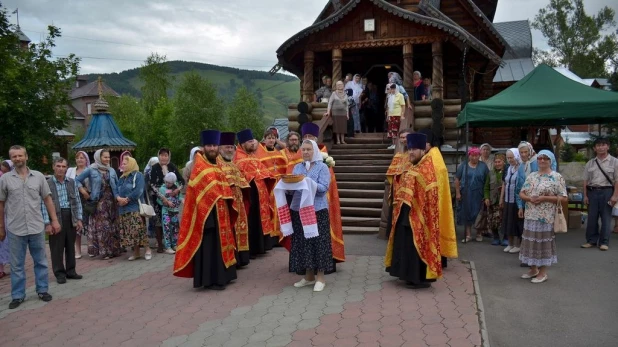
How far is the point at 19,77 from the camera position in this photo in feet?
57.3

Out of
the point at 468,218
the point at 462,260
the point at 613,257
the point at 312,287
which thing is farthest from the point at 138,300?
the point at 613,257

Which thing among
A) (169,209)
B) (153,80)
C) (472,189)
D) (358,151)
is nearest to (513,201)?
(472,189)

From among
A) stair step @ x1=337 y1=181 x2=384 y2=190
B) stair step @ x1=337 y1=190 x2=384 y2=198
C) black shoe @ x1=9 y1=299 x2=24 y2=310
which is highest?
stair step @ x1=337 y1=181 x2=384 y2=190

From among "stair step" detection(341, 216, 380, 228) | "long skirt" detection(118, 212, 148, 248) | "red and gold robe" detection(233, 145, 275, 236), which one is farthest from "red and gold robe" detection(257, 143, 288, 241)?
"long skirt" detection(118, 212, 148, 248)

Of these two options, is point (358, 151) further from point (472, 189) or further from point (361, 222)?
point (472, 189)

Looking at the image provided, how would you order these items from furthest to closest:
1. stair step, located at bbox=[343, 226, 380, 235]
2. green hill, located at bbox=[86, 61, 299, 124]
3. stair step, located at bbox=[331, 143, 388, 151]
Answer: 1. green hill, located at bbox=[86, 61, 299, 124]
2. stair step, located at bbox=[331, 143, 388, 151]
3. stair step, located at bbox=[343, 226, 380, 235]

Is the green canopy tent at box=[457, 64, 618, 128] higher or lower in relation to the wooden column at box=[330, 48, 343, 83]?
lower

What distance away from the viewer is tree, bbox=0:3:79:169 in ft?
56.6

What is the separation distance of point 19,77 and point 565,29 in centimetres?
3652

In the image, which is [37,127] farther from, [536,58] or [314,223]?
[536,58]

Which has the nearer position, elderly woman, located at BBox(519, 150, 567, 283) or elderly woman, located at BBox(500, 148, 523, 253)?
elderly woman, located at BBox(519, 150, 567, 283)

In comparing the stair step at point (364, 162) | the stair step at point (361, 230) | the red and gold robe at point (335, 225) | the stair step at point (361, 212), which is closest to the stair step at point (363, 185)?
the stair step at point (361, 212)

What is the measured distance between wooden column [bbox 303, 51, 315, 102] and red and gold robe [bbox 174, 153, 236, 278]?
28.7ft

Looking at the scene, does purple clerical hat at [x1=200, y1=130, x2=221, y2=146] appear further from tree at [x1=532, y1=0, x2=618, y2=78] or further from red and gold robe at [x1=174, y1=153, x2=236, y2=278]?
tree at [x1=532, y1=0, x2=618, y2=78]
